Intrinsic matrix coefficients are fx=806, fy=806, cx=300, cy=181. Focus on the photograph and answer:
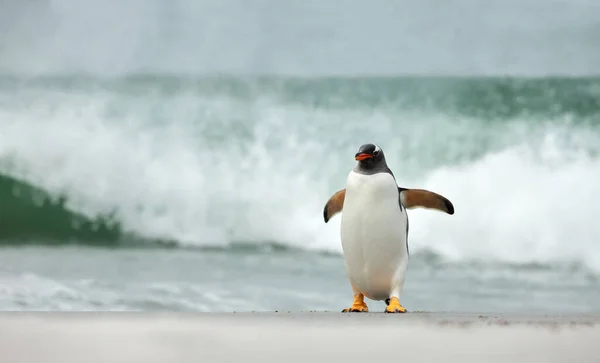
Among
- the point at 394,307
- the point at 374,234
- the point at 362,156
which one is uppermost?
the point at 362,156

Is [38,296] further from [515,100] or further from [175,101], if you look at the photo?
[515,100]

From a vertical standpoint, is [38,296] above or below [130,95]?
below

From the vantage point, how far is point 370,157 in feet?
12.3

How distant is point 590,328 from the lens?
8.32 feet

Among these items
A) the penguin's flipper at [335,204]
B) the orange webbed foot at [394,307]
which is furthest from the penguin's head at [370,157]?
the orange webbed foot at [394,307]

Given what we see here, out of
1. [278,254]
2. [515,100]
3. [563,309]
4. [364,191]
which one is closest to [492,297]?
[563,309]

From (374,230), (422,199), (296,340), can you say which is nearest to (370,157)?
(374,230)

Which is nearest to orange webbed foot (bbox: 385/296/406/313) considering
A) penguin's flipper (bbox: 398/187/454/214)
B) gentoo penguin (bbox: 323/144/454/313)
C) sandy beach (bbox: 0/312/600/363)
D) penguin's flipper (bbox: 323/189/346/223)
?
gentoo penguin (bbox: 323/144/454/313)

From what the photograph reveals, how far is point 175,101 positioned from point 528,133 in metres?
3.77

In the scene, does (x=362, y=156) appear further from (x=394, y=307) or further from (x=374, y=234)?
(x=394, y=307)

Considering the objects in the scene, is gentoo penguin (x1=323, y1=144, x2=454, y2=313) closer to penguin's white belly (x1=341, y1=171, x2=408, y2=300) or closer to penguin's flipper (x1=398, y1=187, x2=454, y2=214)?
penguin's white belly (x1=341, y1=171, x2=408, y2=300)

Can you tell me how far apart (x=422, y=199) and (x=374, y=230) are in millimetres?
417

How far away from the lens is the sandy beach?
241 cm

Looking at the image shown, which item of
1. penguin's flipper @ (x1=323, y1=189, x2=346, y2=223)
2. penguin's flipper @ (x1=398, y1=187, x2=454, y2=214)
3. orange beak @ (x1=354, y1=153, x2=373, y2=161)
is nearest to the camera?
orange beak @ (x1=354, y1=153, x2=373, y2=161)
